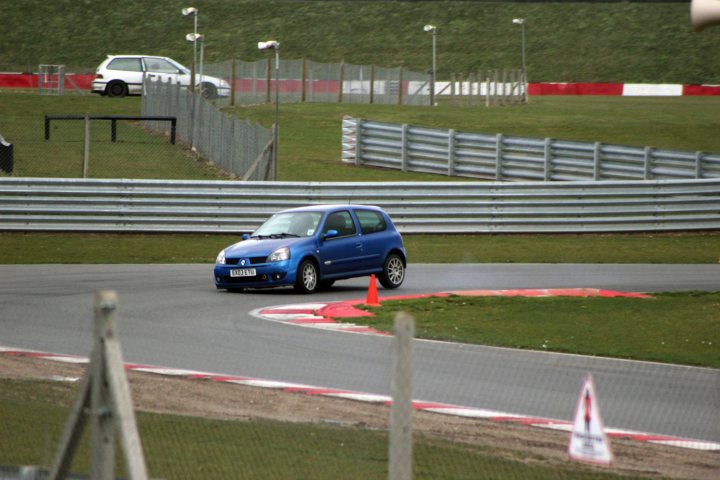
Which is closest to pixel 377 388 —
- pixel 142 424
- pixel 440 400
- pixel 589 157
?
pixel 440 400

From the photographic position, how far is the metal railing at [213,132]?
28906 mm

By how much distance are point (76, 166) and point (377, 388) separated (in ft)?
72.7

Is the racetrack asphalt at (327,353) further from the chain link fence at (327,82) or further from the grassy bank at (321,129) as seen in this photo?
the chain link fence at (327,82)

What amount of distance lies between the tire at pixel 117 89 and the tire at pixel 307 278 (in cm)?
3239

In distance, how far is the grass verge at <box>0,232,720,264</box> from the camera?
24047mm

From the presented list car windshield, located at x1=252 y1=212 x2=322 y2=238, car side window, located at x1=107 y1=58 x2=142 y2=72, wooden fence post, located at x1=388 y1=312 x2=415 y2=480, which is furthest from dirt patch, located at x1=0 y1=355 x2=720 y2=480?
car side window, located at x1=107 y1=58 x2=142 y2=72

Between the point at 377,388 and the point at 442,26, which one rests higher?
the point at 442,26

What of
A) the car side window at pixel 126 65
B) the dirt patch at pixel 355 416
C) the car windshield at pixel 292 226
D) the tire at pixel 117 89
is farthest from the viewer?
the tire at pixel 117 89

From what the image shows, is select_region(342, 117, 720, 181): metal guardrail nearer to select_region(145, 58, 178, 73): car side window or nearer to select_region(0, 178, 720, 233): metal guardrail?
select_region(0, 178, 720, 233): metal guardrail

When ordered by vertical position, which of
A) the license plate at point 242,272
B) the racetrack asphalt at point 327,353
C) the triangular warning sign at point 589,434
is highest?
the triangular warning sign at point 589,434

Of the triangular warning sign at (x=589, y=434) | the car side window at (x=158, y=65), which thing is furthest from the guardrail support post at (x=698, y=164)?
the triangular warning sign at (x=589, y=434)

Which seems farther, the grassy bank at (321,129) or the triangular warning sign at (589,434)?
the grassy bank at (321,129)

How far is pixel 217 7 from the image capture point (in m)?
91.4

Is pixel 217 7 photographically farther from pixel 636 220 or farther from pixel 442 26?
pixel 636 220
